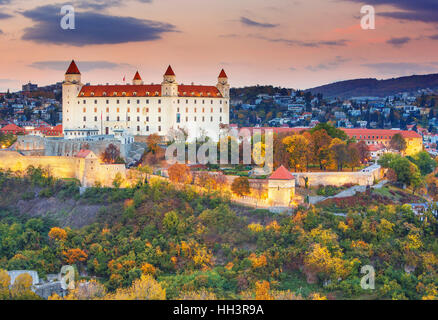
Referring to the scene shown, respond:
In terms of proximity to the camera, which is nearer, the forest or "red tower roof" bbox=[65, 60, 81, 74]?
the forest

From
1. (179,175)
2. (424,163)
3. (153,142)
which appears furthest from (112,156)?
(424,163)

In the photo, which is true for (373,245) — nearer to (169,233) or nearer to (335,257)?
(335,257)

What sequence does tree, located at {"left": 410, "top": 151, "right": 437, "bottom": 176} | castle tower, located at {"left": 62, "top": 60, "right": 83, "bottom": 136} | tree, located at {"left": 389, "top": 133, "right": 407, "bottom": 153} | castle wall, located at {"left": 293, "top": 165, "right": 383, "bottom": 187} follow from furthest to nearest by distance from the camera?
tree, located at {"left": 389, "top": 133, "right": 407, "bottom": 153}, castle tower, located at {"left": 62, "top": 60, "right": 83, "bottom": 136}, tree, located at {"left": 410, "top": 151, "right": 437, "bottom": 176}, castle wall, located at {"left": 293, "top": 165, "right": 383, "bottom": 187}

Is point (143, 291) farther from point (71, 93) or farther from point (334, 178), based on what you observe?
point (71, 93)

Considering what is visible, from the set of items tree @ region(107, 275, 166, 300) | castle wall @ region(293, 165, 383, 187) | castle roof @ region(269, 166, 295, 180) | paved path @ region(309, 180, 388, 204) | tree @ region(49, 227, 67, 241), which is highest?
castle roof @ region(269, 166, 295, 180)

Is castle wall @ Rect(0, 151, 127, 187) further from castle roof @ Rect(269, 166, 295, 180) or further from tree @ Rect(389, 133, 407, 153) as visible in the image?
tree @ Rect(389, 133, 407, 153)

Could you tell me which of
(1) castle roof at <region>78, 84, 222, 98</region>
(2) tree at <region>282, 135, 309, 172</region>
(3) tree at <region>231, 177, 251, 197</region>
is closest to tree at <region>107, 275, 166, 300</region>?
(3) tree at <region>231, 177, 251, 197</region>
